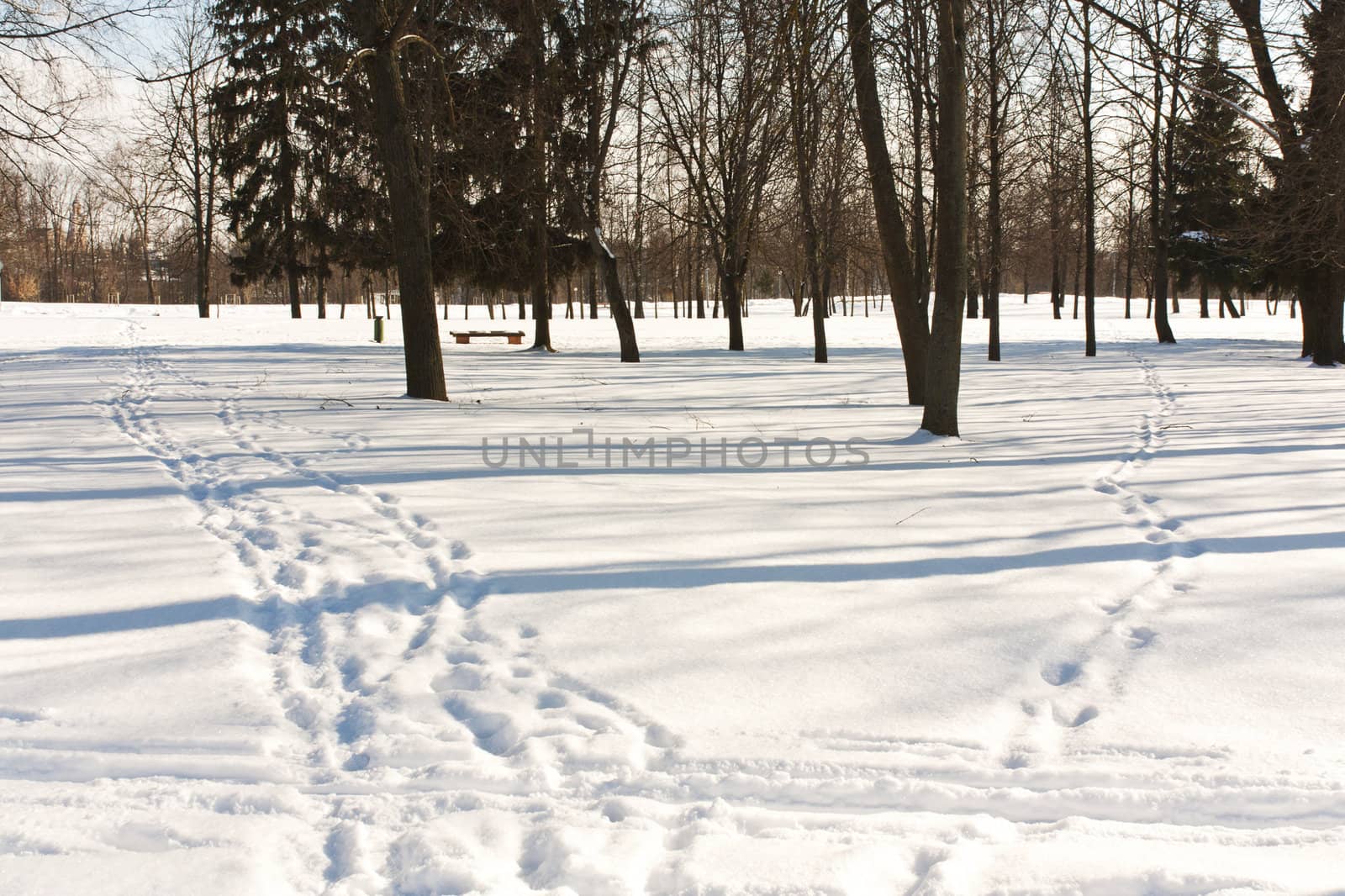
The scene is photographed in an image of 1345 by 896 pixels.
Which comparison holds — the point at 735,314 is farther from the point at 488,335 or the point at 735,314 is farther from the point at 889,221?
the point at 889,221

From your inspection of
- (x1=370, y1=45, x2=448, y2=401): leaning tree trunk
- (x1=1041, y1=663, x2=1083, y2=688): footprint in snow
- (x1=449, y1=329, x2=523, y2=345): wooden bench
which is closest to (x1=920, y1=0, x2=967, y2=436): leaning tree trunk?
(x1=1041, y1=663, x2=1083, y2=688): footprint in snow

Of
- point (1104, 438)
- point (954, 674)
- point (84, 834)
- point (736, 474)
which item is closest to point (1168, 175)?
point (1104, 438)

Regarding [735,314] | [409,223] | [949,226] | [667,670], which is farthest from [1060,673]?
[735,314]

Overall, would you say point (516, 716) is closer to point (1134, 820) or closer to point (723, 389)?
point (1134, 820)

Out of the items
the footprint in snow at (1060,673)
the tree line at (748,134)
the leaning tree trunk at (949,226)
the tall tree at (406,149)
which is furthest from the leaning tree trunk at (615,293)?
the footprint in snow at (1060,673)

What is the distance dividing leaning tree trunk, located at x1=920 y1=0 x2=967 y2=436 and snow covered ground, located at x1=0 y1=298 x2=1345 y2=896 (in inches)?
31.9

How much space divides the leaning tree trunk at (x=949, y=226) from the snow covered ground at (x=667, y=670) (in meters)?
0.81

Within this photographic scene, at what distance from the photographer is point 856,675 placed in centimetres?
378

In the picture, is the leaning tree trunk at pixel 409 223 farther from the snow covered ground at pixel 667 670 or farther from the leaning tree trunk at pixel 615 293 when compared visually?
the leaning tree trunk at pixel 615 293

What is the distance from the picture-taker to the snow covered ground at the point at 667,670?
8.60 feet

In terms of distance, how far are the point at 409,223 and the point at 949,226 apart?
6587mm

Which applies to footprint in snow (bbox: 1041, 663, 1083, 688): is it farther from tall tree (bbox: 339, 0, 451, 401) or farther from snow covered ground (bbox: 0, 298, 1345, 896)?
tall tree (bbox: 339, 0, 451, 401)

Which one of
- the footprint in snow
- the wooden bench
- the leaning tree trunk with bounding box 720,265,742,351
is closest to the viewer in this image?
the footprint in snow

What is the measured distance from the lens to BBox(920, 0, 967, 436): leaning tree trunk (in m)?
8.49
